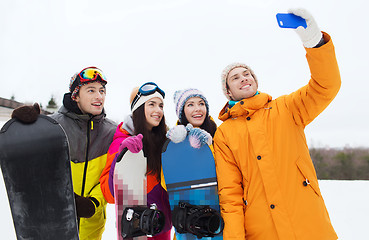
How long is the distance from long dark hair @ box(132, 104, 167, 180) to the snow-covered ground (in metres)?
2.64

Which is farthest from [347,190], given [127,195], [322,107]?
[127,195]

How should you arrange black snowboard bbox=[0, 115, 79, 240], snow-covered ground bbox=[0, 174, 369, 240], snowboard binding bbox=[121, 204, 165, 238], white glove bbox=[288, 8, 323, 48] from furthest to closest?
snow-covered ground bbox=[0, 174, 369, 240]
black snowboard bbox=[0, 115, 79, 240]
snowboard binding bbox=[121, 204, 165, 238]
white glove bbox=[288, 8, 323, 48]

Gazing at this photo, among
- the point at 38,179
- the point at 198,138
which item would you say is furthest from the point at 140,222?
the point at 38,179

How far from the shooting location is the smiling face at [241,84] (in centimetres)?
186

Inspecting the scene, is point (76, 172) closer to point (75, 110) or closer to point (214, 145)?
point (75, 110)

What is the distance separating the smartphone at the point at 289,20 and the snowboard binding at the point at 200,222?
4.09ft

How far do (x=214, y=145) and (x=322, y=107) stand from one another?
30.6 inches

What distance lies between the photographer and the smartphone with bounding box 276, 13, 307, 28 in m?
1.43

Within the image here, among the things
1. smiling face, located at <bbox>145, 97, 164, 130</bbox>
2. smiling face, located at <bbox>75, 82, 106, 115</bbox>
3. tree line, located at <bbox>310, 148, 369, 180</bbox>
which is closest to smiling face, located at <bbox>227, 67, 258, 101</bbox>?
smiling face, located at <bbox>145, 97, 164, 130</bbox>

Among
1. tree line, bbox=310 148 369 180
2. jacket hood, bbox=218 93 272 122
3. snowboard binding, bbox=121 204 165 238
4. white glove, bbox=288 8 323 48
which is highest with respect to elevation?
white glove, bbox=288 8 323 48

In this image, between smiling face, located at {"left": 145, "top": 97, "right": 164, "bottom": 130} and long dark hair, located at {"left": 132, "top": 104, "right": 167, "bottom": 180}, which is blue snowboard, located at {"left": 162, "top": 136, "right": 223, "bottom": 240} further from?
smiling face, located at {"left": 145, "top": 97, "right": 164, "bottom": 130}

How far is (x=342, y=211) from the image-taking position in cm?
562

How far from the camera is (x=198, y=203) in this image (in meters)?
1.78

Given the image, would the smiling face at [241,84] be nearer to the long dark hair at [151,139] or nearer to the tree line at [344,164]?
the long dark hair at [151,139]
